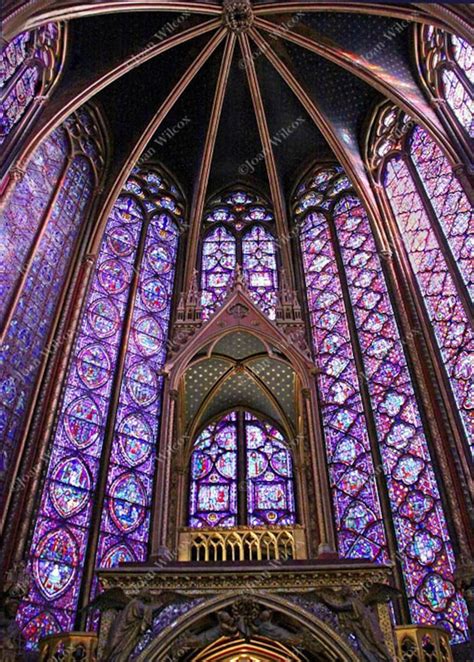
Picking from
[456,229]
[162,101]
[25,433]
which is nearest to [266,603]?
[25,433]

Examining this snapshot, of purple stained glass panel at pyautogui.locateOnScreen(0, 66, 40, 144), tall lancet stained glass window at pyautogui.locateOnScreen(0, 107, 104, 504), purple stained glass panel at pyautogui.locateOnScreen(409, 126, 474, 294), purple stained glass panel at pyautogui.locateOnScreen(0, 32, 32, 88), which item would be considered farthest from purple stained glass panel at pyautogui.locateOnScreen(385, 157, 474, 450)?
purple stained glass panel at pyautogui.locateOnScreen(0, 32, 32, 88)

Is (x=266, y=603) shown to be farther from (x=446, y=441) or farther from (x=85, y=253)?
(x=85, y=253)

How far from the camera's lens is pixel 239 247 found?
15.0 m

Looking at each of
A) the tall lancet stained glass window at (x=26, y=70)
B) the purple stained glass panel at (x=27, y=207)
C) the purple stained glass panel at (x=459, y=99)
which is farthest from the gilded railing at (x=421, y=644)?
the tall lancet stained glass window at (x=26, y=70)

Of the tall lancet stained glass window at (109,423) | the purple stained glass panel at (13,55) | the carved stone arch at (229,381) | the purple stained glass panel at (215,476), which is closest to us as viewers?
the carved stone arch at (229,381)

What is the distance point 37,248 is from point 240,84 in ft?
21.1

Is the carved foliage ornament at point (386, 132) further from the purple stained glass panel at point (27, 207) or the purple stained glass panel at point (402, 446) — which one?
the purple stained glass panel at point (27, 207)

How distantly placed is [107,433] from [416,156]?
25.9 feet

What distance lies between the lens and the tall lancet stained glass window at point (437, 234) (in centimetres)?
1044

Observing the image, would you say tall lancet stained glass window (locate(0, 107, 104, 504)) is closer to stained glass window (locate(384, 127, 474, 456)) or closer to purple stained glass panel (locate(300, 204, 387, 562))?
purple stained glass panel (locate(300, 204, 387, 562))

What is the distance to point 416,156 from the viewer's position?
13.7 m

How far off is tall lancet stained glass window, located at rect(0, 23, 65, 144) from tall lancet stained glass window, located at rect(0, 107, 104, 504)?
2.47ft

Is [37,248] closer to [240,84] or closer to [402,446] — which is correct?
[240,84]

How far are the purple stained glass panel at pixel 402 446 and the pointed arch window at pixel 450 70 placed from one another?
272 cm
